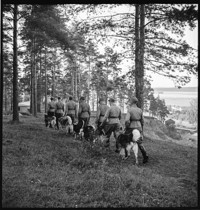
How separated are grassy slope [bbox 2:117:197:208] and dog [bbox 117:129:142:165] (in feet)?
0.86

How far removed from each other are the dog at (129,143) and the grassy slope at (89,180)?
0.26m

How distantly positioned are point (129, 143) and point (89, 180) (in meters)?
1.92

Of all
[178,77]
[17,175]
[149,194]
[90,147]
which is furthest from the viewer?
[178,77]

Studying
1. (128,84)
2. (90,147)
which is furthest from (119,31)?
(90,147)

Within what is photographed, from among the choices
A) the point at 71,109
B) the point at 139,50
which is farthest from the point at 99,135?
the point at 139,50

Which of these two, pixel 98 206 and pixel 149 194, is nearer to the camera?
pixel 98 206

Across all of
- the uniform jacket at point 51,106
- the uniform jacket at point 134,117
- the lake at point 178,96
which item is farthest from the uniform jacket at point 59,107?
the lake at point 178,96

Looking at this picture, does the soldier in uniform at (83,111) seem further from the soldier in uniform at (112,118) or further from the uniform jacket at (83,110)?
the soldier in uniform at (112,118)

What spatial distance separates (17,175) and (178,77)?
21.0ft

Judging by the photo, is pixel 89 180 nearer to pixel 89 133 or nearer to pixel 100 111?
pixel 89 133

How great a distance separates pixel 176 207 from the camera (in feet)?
12.3

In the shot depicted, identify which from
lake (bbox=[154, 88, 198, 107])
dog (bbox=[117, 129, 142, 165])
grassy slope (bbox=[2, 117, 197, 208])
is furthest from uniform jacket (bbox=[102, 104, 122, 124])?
lake (bbox=[154, 88, 198, 107])

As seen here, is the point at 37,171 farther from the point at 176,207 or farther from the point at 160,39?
the point at 160,39

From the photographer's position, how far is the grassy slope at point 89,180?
374 cm
